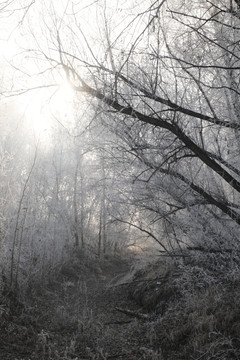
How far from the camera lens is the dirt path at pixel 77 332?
470cm

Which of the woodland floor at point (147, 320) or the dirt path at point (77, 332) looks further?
the dirt path at point (77, 332)

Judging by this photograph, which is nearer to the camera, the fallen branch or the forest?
the forest

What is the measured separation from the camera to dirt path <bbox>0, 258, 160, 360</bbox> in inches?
185

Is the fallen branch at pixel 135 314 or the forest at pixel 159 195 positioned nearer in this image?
the forest at pixel 159 195

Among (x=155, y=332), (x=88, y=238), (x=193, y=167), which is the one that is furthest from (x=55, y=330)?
(x=88, y=238)

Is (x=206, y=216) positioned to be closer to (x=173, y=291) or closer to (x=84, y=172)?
(x=173, y=291)

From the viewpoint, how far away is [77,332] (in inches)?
225

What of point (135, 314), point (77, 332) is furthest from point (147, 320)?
point (77, 332)

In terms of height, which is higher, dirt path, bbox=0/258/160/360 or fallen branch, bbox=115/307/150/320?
fallen branch, bbox=115/307/150/320

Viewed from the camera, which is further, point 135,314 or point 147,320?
point 135,314

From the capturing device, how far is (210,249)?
15.9 feet

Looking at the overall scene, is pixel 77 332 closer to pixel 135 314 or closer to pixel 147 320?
pixel 147 320

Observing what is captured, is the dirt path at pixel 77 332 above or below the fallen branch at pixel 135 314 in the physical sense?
below

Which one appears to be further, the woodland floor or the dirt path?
the dirt path
